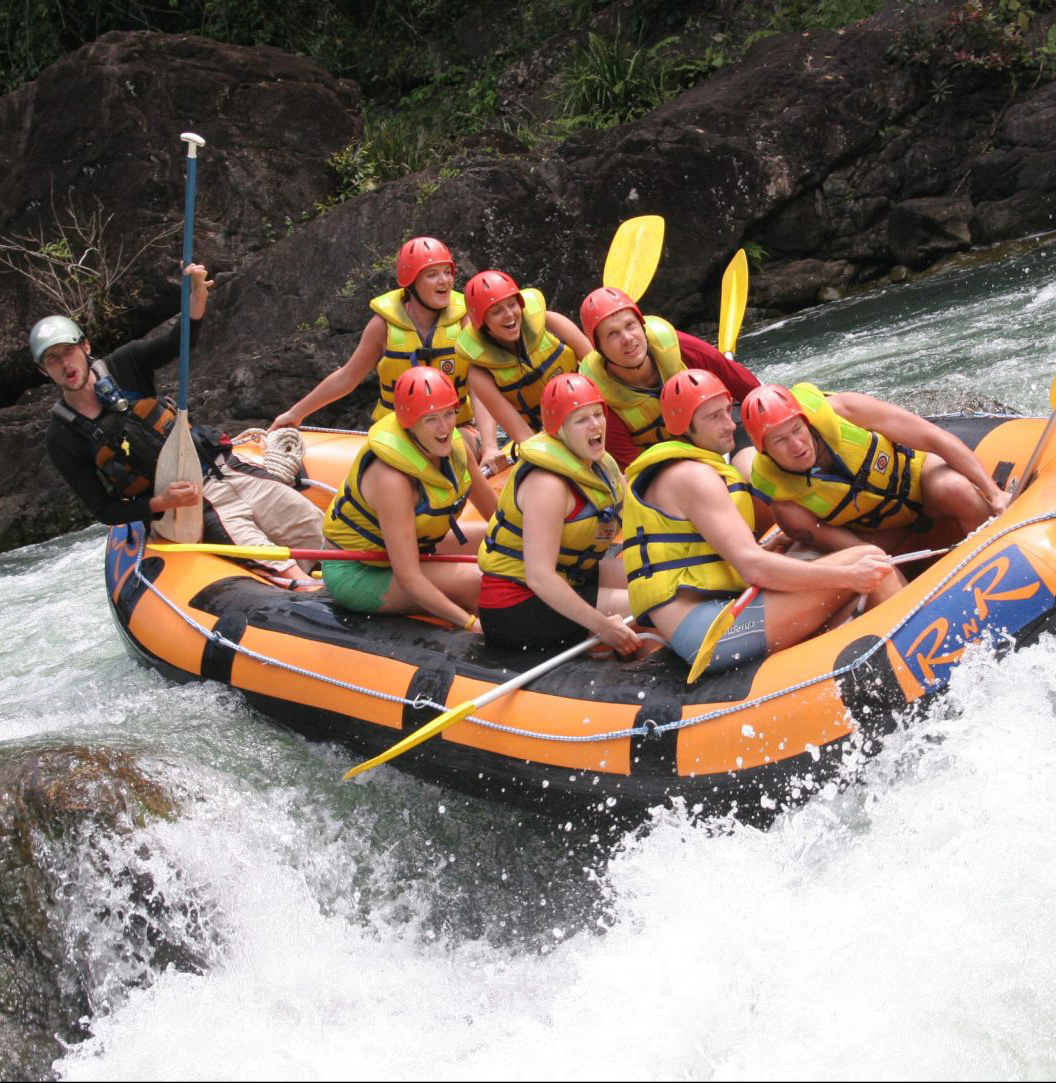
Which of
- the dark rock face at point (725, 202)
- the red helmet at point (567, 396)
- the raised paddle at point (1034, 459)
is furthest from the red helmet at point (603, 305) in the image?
the dark rock face at point (725, 202)

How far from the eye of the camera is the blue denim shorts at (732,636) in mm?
3402

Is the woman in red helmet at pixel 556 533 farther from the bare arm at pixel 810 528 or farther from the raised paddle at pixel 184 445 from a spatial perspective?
the raised paddle at pixel 184 445

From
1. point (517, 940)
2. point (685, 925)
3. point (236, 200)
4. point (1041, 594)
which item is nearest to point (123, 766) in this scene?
point (517, 940)

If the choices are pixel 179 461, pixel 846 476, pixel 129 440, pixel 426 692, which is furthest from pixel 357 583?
pixel 846 476

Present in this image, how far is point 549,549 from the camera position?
3594mm

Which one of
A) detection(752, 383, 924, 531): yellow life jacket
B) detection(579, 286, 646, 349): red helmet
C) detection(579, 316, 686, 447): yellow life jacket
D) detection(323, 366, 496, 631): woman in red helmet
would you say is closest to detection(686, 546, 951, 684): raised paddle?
detection(752, 383, 924, 531): yellow life jacket

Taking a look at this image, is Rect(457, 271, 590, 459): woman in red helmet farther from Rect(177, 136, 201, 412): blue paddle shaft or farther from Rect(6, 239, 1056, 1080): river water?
Rect(6, 239, 1056, 1080): river water

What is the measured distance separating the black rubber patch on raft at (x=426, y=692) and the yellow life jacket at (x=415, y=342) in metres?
1.67

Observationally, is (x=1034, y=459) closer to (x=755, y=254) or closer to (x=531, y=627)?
(x=531, y=627)

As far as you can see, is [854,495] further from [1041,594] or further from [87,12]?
[87,12]

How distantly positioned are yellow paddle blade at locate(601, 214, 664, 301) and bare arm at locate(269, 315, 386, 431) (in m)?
1.02

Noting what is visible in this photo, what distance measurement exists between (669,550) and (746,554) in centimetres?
24

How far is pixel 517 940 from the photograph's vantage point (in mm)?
3359

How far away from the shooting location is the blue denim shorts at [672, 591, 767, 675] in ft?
11.2
